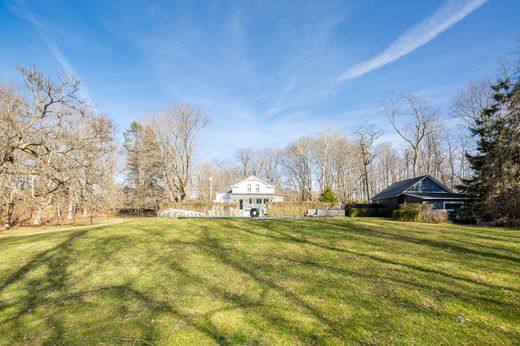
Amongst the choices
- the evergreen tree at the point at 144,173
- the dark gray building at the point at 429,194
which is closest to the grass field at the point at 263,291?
the dark gray building at the point at 429,194

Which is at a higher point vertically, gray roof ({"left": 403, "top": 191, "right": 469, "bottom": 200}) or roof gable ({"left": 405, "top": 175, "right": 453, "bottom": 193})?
roof gable ({"left": 405, "top": 175, "right": 453, "bottom": 193})

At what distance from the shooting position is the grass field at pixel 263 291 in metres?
3.88

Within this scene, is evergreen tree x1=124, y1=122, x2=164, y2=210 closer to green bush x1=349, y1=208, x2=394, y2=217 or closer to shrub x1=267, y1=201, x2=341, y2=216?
shrub x1=267, y1=201, x2=341, y2=216

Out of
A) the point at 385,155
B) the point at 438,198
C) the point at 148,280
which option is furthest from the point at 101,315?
the point at 385,155

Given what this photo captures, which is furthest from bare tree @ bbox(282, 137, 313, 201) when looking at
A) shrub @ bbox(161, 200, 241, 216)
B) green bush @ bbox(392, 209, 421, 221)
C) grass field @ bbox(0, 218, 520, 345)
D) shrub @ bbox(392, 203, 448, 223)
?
grass field @ bbox(0, 218, 520, 345)

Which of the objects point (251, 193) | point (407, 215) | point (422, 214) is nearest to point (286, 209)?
point (407, 215)

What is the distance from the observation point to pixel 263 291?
5.38m

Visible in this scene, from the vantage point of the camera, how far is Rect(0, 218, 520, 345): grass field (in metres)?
3.88

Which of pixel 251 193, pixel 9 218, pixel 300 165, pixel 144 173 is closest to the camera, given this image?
pixel 9 218

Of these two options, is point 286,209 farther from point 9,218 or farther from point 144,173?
point 9,218

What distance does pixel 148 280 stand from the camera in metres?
6.29

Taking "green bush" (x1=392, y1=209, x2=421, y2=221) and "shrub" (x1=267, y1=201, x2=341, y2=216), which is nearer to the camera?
"green bush" (x1=392, y1=209, x2=421, y2=221)

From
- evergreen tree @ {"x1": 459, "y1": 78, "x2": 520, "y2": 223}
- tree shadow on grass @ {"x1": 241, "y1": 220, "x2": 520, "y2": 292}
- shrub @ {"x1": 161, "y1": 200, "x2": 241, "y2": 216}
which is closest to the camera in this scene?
tree shadow on grass @ {"x1": 241, "y1": 220, "x2": 520, "y2": 292}

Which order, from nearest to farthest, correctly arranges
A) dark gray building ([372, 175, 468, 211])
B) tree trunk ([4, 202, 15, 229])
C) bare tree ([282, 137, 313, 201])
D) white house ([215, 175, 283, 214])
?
tree trunk ([4, 202, 15, 229]), dark gray building ([372, 175, 468, 211]), white house ([215, 175, 283, 214]), bare tree ([282, 137, 313, 201])
